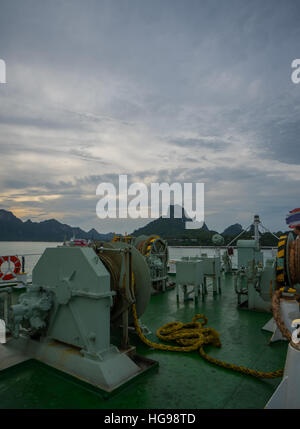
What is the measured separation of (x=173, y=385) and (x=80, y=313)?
4.61 ft

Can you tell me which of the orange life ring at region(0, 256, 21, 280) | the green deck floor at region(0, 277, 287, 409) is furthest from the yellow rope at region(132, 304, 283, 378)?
the orange life ring at region(0, 256, 21, 280)

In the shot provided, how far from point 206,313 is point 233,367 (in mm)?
2854

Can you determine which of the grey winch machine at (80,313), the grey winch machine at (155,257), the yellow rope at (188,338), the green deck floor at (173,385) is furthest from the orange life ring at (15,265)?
the yellow rope at (188,338)

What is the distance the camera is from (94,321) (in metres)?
3.42

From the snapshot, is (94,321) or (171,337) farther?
(171,337)

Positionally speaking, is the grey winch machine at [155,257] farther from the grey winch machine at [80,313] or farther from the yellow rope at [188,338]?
the grey winch machine at [80,313]

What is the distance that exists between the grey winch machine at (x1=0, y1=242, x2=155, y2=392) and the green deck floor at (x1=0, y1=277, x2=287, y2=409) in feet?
0.53

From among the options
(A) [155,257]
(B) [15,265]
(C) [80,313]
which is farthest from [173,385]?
(B) [15,265]

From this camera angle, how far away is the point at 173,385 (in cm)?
335

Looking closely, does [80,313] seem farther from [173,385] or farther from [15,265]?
[15,265]
